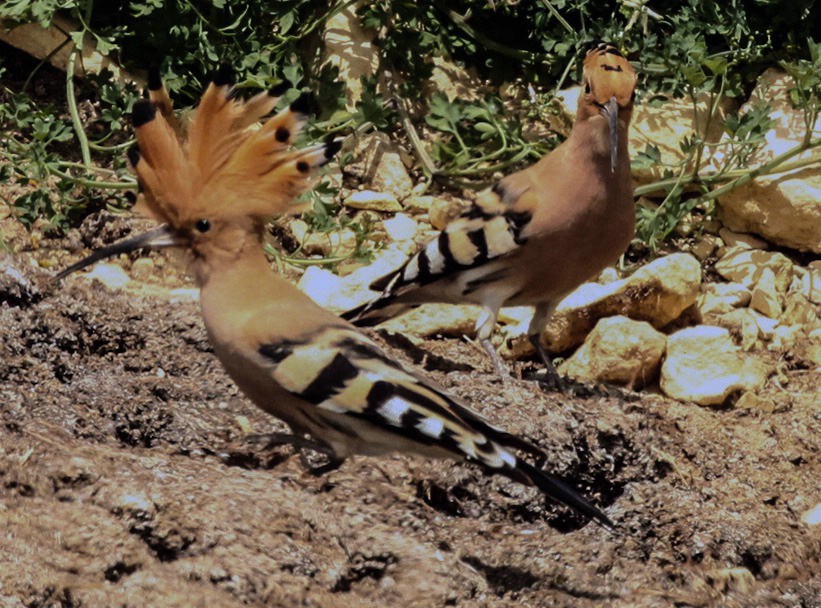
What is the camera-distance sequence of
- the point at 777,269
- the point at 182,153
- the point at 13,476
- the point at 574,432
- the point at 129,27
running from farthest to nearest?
the point at 129,27, the point at 777,269, the point at 574,432, the point at 182,153, the point at 13,476

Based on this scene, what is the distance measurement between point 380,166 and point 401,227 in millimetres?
393

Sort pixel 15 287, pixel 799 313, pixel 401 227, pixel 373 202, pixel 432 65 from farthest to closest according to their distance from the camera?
pixel 432 65
pixel 373 202
pixel 401 227
pixel 799 313
pixel 15 287

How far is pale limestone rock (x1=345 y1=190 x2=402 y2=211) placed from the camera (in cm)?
600

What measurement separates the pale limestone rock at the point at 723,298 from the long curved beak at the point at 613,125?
109cm

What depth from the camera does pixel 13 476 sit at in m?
3.04

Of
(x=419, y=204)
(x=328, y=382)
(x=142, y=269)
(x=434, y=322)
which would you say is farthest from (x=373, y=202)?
(x=328, y=382)

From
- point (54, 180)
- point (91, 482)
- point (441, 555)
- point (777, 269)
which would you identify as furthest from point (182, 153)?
point (777, 269)

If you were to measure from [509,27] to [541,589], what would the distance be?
3624mm

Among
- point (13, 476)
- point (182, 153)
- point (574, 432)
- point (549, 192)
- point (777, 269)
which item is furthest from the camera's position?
point (777, 269)

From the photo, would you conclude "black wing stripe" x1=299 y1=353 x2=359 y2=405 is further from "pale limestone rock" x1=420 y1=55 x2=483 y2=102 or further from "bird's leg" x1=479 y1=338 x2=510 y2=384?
"pale limestone rock" x1=420 y1=55 x2=483 y2=102

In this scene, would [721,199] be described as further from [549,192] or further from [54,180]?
[54,180]

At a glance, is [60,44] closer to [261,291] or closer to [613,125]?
[613,125]

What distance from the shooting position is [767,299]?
18.2ft

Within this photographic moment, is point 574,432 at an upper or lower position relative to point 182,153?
lower
